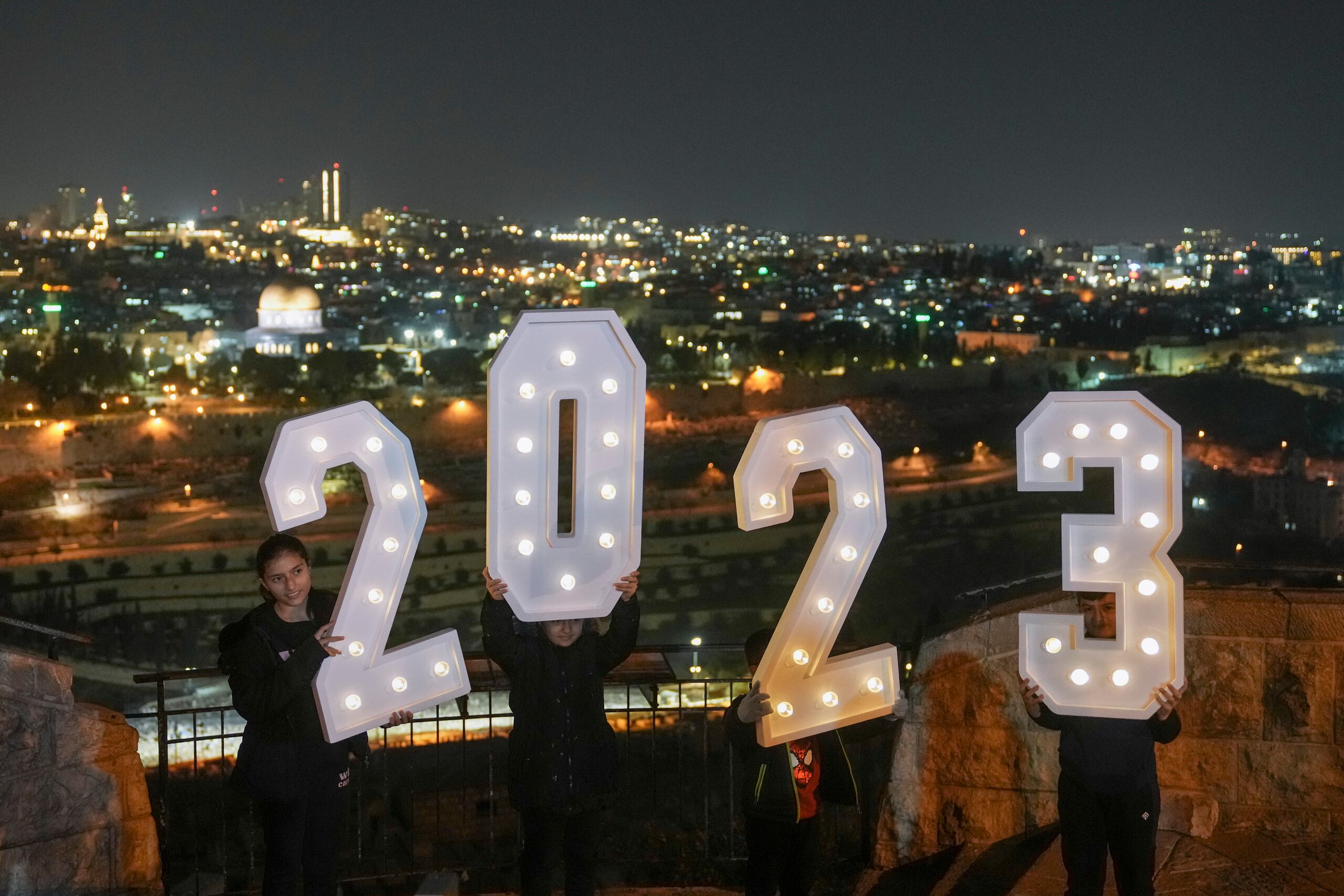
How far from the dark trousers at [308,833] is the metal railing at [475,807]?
565 millimetres

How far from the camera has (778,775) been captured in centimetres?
304

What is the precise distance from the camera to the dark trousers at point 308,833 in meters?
3.01

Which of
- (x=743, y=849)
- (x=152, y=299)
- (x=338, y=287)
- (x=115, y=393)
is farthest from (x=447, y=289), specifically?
(x=743, y=849)

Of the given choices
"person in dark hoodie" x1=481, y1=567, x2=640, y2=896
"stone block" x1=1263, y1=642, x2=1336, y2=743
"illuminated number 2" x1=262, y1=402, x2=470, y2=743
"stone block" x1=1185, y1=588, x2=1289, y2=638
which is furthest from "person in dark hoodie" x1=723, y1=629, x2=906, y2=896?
"stone block" x1=1263, y1=642, x2=1336, y2=743

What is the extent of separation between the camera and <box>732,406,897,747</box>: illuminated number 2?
120 inches

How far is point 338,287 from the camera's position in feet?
271

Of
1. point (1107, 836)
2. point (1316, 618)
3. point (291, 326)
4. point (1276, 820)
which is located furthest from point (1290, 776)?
point (291, 326)

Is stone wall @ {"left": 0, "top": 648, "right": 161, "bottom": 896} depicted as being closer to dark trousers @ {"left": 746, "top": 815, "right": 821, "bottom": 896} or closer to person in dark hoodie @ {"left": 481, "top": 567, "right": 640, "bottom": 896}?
person in dark hoodie @ {"left": 481, "top": 567, "right": 640, "bottom": 896}

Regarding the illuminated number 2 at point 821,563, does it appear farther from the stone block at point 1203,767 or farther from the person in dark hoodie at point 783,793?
the stone block at point 1203,767

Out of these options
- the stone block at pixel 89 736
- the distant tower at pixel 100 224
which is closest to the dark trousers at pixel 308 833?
the stone block at pixel 89 736

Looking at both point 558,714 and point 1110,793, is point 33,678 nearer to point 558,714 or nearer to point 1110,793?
point 558,714

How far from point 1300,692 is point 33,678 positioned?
11.7 ft

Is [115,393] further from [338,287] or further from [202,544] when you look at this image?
[338,287]

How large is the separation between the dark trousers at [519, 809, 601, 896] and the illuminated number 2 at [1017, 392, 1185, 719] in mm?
1112
